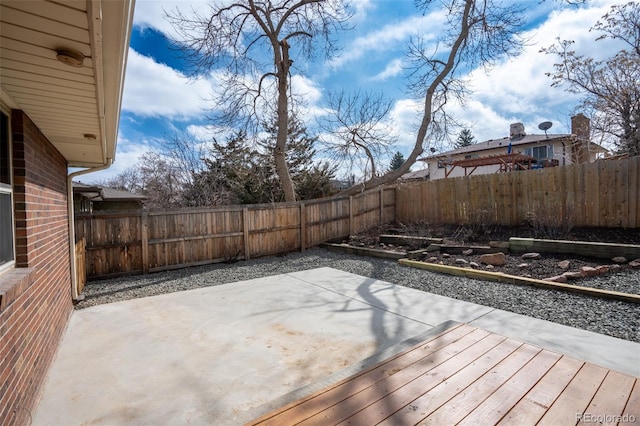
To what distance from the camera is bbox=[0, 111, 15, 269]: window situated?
2088 mm

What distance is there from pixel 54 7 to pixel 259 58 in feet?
35.7

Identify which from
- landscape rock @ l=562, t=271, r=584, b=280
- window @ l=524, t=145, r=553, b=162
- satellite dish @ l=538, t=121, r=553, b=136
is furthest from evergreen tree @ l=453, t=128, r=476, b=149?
landscape rock @ l=562, t=271, r=584, b=280

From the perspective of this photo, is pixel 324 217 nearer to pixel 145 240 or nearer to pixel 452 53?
pixel 145 240

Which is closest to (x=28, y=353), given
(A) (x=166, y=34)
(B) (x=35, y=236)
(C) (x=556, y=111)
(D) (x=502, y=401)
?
(B) (x=35, y=236)

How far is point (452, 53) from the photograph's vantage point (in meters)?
10.2

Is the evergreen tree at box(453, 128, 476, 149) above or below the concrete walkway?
above

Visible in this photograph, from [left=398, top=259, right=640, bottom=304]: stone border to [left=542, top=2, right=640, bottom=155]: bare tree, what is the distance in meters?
7.70

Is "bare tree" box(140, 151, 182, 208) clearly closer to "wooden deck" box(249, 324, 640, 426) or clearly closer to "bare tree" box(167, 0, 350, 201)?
"bare tree" box(167, 0, 350, 201)

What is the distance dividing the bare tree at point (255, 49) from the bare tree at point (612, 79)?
25.5 ft

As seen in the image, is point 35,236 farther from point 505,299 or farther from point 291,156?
point 291,156

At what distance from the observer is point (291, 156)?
16.1 metres

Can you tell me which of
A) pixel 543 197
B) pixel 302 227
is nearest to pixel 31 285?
pixel 302 227

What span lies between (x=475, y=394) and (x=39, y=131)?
15.0 feet

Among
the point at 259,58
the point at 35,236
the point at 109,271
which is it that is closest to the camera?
the point at 35,236
